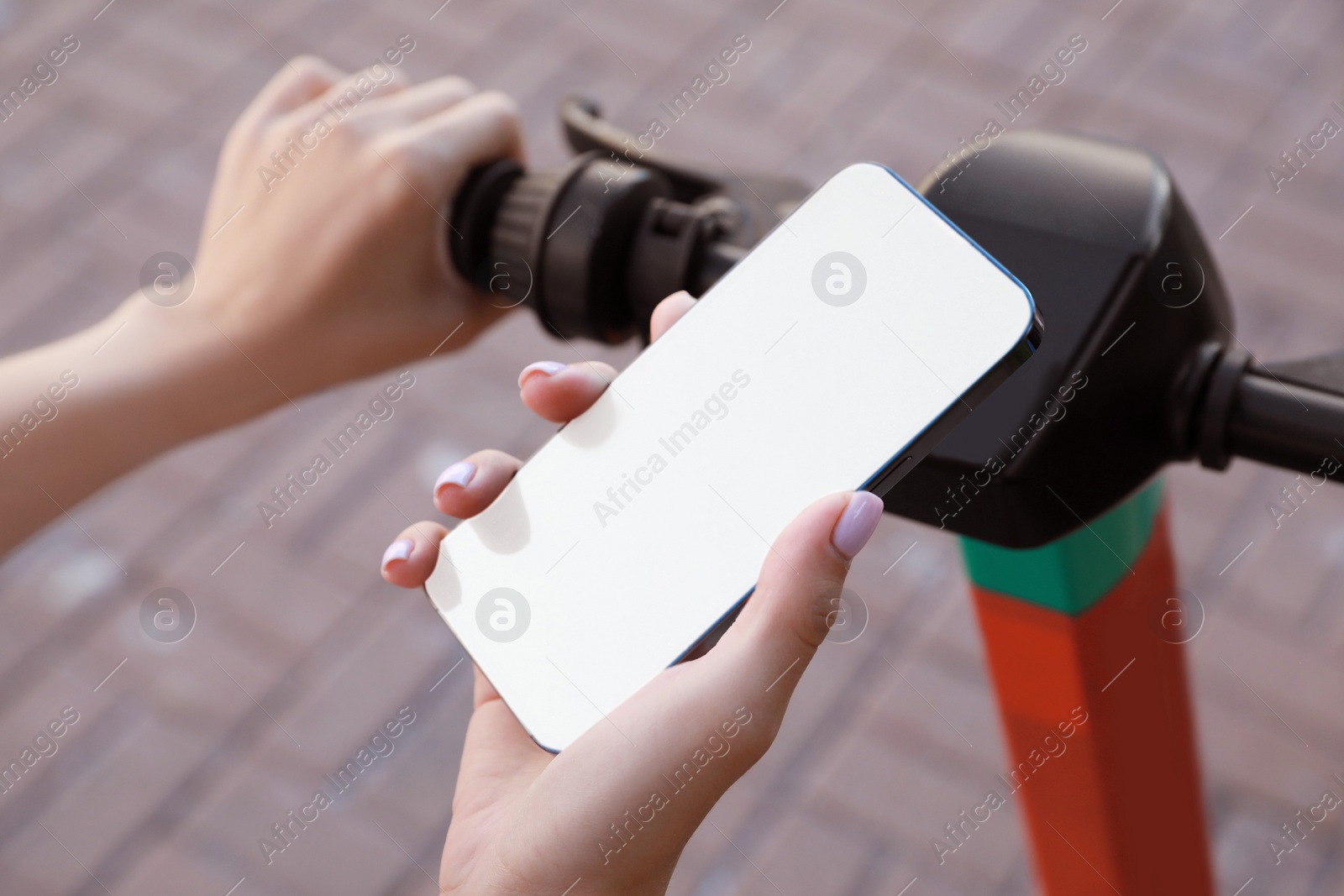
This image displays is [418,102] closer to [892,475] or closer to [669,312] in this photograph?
[669,312]

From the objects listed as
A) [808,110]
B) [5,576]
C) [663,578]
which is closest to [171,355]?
[663,578]

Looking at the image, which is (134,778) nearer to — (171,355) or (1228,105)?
(171,355)

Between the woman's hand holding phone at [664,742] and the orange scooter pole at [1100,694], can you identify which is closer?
the woman's hand holding phone at [664,742]

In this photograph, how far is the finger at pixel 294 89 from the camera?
0.99m

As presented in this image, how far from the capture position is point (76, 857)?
1.54 meters

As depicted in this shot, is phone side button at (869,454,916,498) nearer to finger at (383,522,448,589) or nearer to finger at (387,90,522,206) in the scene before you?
finger at (383,522,448,589)

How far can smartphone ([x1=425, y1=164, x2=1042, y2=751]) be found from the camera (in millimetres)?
609

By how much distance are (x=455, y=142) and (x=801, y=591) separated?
46cm

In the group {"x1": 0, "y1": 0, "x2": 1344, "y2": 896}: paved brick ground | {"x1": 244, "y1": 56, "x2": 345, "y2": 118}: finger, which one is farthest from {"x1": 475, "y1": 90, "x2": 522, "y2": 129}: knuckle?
{"x1": 0, "y1": 0, "x2": 1344, "y2": 896}: paved brick ground

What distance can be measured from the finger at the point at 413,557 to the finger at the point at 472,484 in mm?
17

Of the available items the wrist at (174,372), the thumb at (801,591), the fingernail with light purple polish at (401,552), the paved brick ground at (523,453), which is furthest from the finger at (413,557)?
the paved brick ground at (523,453)

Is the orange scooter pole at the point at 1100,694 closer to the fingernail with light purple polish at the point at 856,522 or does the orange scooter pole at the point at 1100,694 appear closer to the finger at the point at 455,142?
the fingernail with light purple polish at the point at 856,522

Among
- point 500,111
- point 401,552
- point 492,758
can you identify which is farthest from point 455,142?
point 492,758

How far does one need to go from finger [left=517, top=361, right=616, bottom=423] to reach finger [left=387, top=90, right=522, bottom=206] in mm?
216
